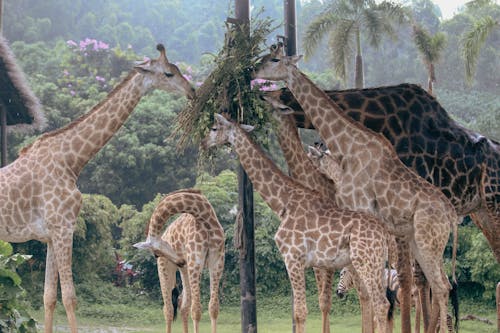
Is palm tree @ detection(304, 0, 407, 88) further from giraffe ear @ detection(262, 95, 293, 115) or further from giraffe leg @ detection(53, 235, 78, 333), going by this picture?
giraffe leg @ detection(53, 235, 78, 333)

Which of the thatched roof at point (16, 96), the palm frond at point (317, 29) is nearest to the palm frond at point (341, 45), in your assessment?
the palm frond at point (317, 29)

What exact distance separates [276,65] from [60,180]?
2.70 metres

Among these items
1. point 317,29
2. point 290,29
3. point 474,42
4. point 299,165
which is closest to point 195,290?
point 299,165

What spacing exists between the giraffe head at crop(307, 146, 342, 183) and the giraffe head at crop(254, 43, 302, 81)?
1182 mm

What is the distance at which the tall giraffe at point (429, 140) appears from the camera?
9320 millimetres

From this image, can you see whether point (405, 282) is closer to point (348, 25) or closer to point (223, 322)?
point (223, 322)

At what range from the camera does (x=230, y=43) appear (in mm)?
9219

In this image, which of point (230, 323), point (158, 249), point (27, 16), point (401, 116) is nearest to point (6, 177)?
point (158, 249)

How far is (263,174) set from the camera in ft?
27.8

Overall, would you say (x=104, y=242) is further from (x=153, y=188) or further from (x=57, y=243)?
(x=57, y=243)

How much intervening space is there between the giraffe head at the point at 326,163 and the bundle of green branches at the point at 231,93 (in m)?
0.96

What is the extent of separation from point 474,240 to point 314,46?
5.59 m

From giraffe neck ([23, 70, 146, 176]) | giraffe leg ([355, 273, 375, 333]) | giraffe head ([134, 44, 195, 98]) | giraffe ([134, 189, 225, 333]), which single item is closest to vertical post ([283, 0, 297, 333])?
giraffe head ([134, 44, 195, 98])

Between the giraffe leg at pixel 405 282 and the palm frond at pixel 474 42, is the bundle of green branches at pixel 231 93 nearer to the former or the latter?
the giraffe leg at pixel 405 282
